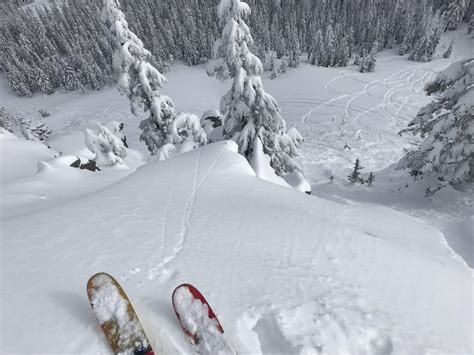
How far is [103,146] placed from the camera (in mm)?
15430

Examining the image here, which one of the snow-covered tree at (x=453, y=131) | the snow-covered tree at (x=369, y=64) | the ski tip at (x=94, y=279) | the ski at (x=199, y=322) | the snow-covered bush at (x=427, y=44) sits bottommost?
the snow-covered tree at (x=369, y=64)

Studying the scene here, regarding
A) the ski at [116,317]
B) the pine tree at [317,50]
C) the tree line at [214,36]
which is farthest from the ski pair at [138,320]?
the pine tree at [317,50]

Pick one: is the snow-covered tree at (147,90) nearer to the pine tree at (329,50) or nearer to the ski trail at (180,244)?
the ski trail at (180,244)

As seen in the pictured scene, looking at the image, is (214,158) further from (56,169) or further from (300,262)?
(56,169)

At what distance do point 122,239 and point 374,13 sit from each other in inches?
3070

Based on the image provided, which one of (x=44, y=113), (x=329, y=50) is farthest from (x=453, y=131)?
(x=44, y=113)

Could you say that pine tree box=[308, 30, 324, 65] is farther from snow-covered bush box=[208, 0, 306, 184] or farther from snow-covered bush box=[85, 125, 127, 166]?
snow-covered bush box=[85, 125, 127, 166]

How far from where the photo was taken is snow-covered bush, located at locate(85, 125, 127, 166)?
14.9 metres

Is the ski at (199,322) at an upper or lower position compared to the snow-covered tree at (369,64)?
upper

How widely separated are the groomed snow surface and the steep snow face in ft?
0.06

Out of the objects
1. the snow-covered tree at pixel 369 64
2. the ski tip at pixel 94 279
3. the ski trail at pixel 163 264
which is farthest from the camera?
the snow-covered tree at pixel 369 64

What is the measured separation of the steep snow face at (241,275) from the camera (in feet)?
10.2

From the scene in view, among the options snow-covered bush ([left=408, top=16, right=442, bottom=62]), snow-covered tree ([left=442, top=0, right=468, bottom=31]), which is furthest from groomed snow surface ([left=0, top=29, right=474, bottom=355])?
snow-covered tree ([left=442, top=0, right=468, bottom=31])

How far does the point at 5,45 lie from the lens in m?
77.3
